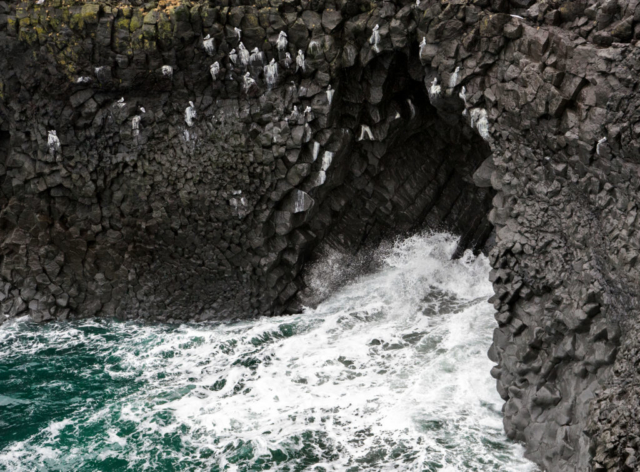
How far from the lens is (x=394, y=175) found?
17.4 m

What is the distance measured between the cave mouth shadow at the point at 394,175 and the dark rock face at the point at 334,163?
6 centimetres

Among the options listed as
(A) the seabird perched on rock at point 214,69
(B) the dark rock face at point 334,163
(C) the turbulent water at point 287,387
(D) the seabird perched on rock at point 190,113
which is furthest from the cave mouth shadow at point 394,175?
(D) the seabird perched on rock at point 190,113

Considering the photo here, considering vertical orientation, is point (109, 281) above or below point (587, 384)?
below

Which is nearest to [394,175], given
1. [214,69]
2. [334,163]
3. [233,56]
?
[334,163]

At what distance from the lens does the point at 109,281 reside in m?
17.5

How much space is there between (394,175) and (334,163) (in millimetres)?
2121

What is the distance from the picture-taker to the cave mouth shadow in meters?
15.6

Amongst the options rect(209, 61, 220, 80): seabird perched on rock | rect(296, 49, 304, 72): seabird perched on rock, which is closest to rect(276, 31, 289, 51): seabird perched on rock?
rect(296, 49, 304, 72): seabird perched on rock

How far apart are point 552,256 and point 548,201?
964 mm

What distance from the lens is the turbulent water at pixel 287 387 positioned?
12156 mm

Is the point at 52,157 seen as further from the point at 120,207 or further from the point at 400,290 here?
the point at 400,290

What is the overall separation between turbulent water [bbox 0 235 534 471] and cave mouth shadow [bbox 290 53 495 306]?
0.58m

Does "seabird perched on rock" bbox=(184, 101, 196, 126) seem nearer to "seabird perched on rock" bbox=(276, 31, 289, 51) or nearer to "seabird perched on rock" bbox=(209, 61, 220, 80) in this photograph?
"seabird perched on rock" bbox=(209, 61, 220, 80)

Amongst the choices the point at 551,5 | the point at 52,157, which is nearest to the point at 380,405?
the point at 551,5
